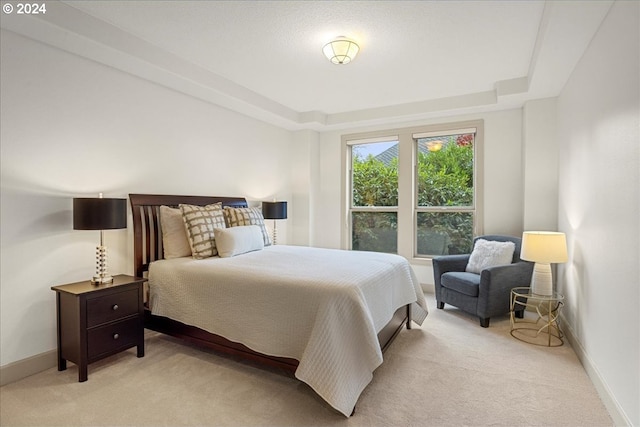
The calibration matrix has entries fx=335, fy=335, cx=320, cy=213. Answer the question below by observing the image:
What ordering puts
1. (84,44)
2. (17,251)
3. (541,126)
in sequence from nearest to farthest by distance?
(17,251) < (84,44) < (541,126)

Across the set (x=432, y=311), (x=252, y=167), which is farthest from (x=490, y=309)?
(x=252, y=167)

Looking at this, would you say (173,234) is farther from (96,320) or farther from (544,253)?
(544,253)

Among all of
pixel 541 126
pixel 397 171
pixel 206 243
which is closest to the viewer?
pixel 206 243

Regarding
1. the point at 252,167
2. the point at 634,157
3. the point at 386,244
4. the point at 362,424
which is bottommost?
the point at 362,424

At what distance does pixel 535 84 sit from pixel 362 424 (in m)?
3.58

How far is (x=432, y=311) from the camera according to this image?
13.1 feet

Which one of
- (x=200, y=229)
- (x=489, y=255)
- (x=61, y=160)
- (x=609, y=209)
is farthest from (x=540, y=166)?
(x=61, y=160)

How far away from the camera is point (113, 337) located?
8.42 feet

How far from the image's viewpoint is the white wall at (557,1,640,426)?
1802 mm

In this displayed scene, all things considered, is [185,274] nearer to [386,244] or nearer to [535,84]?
[386,244]

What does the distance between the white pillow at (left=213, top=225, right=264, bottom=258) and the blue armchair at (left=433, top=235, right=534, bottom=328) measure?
2.21m

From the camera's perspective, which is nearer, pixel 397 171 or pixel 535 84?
pixel 535 84

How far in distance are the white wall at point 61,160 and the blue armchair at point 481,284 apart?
10.4ft

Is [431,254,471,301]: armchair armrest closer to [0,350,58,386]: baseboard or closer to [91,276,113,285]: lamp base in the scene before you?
[91,276,113,285]: lamp base
